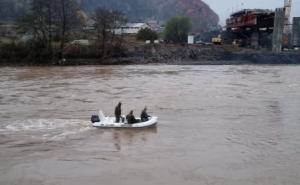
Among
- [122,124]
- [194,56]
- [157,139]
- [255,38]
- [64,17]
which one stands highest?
[64,17]

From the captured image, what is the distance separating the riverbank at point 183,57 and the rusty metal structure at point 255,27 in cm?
1347

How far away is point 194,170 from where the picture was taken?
18844 millimetres

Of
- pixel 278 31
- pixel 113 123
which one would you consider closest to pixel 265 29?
pixel 278 31

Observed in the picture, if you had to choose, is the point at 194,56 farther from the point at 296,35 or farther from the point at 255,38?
the point at 296,35

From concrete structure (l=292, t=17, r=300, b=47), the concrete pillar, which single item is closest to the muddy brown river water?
the concrete pillar

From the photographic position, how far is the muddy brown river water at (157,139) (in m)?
18.3

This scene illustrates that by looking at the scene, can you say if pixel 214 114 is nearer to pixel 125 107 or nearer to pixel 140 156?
pixel 125 107

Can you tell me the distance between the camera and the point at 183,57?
8969cm

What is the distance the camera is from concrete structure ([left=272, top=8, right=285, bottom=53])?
97.5m

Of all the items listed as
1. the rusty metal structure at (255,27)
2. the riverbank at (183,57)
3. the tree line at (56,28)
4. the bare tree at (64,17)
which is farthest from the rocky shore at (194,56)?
the rusty metal structure at (255,27)

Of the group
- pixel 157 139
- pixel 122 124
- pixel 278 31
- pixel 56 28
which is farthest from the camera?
pixel 278 31

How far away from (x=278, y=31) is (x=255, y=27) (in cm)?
822

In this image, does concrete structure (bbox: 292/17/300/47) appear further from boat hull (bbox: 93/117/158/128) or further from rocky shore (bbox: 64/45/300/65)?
boat hull (bbox: 93/117/158/128)

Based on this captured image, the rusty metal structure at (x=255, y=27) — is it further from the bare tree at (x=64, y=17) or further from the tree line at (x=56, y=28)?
the bare tree at (x=64, y=17)
